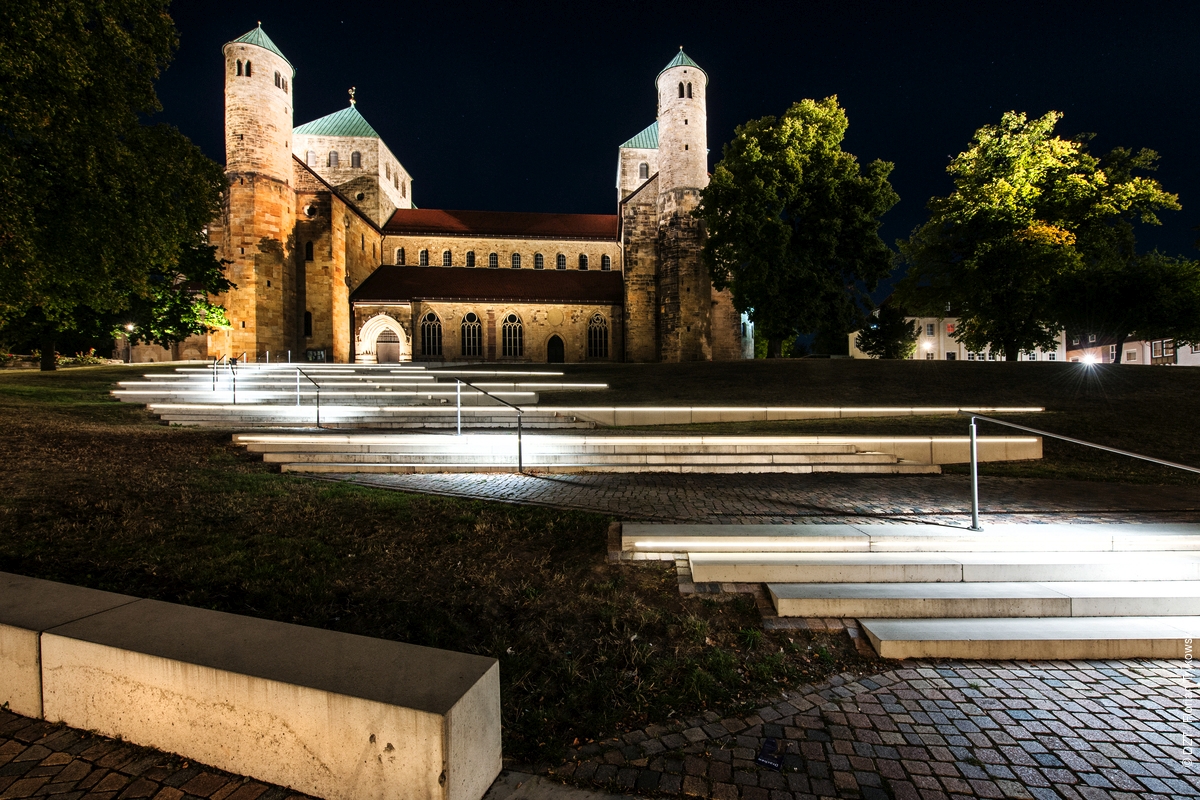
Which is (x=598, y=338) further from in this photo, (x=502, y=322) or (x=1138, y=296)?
(x=1138, y=296)

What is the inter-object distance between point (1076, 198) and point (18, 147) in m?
35.4

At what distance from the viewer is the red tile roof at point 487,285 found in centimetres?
3453

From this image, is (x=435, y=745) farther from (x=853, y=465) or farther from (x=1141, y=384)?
(x=1141, y=384)

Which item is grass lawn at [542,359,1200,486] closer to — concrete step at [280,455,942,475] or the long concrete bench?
concrete step at [280,455,942,475]

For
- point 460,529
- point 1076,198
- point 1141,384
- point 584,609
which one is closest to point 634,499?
point 460,529

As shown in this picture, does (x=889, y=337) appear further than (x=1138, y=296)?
Yes

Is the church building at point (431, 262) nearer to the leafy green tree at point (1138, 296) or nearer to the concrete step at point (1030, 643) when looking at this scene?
the leafy green tree at point (1138, 296)

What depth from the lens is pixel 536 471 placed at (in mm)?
8414

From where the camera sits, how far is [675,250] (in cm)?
3344

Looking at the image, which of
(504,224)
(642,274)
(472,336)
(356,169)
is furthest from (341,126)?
(642,274)

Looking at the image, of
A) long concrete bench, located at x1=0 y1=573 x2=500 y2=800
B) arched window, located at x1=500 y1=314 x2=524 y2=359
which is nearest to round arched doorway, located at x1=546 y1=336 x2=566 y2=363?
arched window, located at x1=500 y1=314 x2=524 y2=359

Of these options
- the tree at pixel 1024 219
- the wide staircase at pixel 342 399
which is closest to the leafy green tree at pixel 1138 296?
the tree at pixel 1024 219

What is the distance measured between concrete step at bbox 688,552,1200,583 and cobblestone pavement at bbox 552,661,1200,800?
97cm

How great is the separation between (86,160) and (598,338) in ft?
90.3
